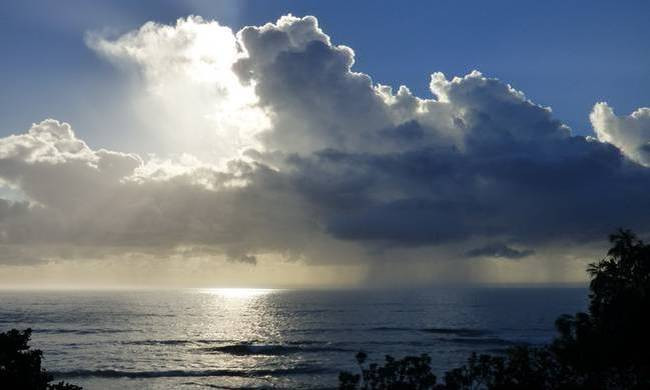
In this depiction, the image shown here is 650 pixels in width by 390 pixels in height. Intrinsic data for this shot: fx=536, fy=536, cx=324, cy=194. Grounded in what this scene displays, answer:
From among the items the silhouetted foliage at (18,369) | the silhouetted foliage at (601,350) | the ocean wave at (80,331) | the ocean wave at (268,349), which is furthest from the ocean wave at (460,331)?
the silhouetted foliage at (18,369)

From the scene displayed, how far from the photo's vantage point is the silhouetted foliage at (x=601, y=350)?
119 ft

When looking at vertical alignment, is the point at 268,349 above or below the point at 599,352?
below

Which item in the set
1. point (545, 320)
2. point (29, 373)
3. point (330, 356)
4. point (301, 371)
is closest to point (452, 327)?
point (545, 320)

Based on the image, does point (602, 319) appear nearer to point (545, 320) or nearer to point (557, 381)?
point (557, 381)

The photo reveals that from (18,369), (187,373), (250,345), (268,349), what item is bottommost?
(250,345)

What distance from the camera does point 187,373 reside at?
8012cm

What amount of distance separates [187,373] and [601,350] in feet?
198

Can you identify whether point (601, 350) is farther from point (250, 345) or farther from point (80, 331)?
point (80, 331)

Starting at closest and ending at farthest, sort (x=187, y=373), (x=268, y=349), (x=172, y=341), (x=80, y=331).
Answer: (x=187, y=373)
(x=268, y=349)
(x=172, y=341)
(x=80, y=331)

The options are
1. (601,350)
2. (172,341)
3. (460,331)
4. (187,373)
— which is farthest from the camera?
(460,331)

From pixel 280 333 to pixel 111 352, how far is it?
48339 mm

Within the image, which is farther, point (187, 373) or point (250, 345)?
point (250, 345)

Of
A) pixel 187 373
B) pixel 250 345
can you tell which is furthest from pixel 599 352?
pixel 250 345

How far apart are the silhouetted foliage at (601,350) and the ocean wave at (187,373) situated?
135 ft
